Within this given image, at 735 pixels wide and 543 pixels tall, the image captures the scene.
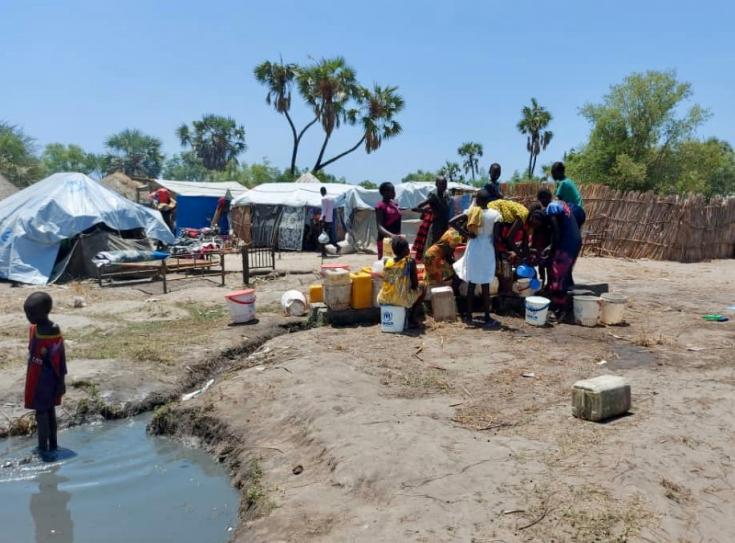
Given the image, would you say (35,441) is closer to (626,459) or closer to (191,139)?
(626,459)

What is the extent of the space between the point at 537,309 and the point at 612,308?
963 mm

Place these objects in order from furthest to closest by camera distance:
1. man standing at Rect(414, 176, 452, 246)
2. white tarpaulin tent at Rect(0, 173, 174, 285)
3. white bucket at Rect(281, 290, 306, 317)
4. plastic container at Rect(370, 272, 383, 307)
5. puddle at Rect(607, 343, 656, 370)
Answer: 1. white tarpaulin tent at Rect(0, 173, 174, 285)
2. white bucket at Rect(281, 290, 306, 317)
3. man standing at Rect(414, 176, 452, 246)
4. plastic container at Rect(370, 272, 383, 307)
5. puddle at Rect(607, 343, 656, 370)

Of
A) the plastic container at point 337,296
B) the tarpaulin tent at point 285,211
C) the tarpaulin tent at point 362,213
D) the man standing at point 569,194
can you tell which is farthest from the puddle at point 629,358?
the tarpaulin tent at point 285,211

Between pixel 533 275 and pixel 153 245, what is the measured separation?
1014 centimetres

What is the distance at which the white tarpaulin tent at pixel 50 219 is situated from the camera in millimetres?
12805

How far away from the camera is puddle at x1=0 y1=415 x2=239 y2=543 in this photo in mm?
3863

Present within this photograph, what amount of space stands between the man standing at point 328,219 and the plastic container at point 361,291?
402 inches

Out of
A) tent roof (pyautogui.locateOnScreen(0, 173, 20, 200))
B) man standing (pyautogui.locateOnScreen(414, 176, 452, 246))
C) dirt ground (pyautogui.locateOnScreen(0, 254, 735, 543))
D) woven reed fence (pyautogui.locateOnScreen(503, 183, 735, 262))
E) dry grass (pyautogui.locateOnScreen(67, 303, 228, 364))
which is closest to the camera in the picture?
dirt ground (pyautogui.locateOnScreen(0, 254, 735, 543))

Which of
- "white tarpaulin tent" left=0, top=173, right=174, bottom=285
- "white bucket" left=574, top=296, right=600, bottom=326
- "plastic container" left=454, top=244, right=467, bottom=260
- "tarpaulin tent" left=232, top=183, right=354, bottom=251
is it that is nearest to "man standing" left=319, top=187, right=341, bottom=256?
"tarpaulin tent" left=232, top=183, right=354, bottom=251

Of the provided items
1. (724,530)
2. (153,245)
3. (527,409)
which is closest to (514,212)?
(527,409)

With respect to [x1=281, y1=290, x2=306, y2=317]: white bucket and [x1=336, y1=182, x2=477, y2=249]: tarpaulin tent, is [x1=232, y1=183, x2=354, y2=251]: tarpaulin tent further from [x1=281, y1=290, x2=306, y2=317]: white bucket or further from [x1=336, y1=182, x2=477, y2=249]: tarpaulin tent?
[x1=281, y1=290, x2=306, y2=317]: white bucket

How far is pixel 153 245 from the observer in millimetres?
15281

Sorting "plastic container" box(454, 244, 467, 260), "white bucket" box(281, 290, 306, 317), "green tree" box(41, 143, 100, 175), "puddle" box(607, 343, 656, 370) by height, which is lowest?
"puddle" box(607, 343, 656, 370)

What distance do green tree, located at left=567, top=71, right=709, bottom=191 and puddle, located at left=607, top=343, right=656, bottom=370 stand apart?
18.9 m
